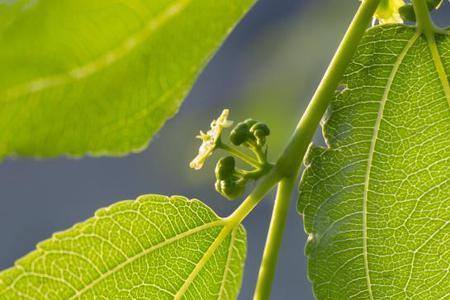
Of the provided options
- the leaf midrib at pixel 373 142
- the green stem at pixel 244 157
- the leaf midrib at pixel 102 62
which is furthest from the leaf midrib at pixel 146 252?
the leaf midrib at pixel 102 62

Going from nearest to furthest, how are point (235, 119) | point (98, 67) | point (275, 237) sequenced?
point (98, 67) < point (275, 237) < point (235, 119)

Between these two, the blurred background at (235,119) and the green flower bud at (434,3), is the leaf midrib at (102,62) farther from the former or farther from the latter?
the green flower bud at (434,3)

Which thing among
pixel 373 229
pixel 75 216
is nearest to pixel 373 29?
pixel 373 229

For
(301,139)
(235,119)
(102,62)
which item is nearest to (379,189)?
(301,139)

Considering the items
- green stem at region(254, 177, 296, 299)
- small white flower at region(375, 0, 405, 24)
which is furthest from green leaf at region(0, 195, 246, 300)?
small white flower at region(375, 0, 405, 24)

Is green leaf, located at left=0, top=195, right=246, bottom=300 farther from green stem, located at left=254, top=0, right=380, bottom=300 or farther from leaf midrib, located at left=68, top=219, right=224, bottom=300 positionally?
green stem, located at left=254, top=0, right=380, bottom=300

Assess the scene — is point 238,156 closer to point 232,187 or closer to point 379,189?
point 232,187
